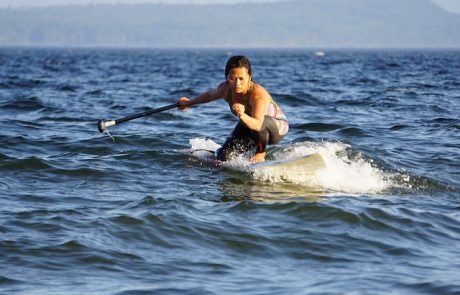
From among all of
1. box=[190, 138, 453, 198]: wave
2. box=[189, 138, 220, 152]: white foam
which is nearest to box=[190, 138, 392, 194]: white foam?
box=[190, 138, 453, 198]: wave

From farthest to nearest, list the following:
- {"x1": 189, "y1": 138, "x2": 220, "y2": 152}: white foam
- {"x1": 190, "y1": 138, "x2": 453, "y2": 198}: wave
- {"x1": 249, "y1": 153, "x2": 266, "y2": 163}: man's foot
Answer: {"x1": 189, "y1": 138, "x2": 220, "y2": 152}: white foam → {"x1": 249, "y1": 153, "x2": 266, "y2": 163}: man's foot → {"x1": 190, "y1": 138, "x2": 453, "y2": 198}: wave

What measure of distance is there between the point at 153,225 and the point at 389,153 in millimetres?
6217

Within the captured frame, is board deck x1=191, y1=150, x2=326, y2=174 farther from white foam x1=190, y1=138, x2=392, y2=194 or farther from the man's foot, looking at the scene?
the man's foot

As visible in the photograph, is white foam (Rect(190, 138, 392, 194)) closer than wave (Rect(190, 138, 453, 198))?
No

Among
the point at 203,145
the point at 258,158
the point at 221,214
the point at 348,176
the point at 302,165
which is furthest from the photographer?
the point at 203,145

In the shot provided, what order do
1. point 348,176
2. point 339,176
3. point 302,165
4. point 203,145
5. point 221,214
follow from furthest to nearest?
point 203,145 → point 348,176 → point 339,176 → point 302,165 → point 221,214

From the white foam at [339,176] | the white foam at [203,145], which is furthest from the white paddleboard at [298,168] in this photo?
the white foam at [203,145]

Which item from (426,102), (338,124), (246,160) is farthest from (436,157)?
(426,102)

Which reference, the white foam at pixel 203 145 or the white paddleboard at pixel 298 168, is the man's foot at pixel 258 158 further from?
the white foam at pixel 203 145

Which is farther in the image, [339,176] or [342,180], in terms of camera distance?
[339,176]

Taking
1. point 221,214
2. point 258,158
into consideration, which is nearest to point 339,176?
point 258,158

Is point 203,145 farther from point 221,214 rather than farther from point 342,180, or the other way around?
point 221,214

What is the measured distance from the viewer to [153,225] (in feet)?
28.4

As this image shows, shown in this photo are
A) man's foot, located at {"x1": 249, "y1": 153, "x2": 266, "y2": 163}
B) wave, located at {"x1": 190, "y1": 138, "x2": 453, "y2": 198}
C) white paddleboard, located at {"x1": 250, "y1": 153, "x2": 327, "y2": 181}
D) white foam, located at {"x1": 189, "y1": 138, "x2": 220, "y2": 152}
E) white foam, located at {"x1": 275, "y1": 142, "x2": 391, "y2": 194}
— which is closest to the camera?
wave, located at {"x1": 190, "y1": 138, "x2": 453, "y2": 198}
